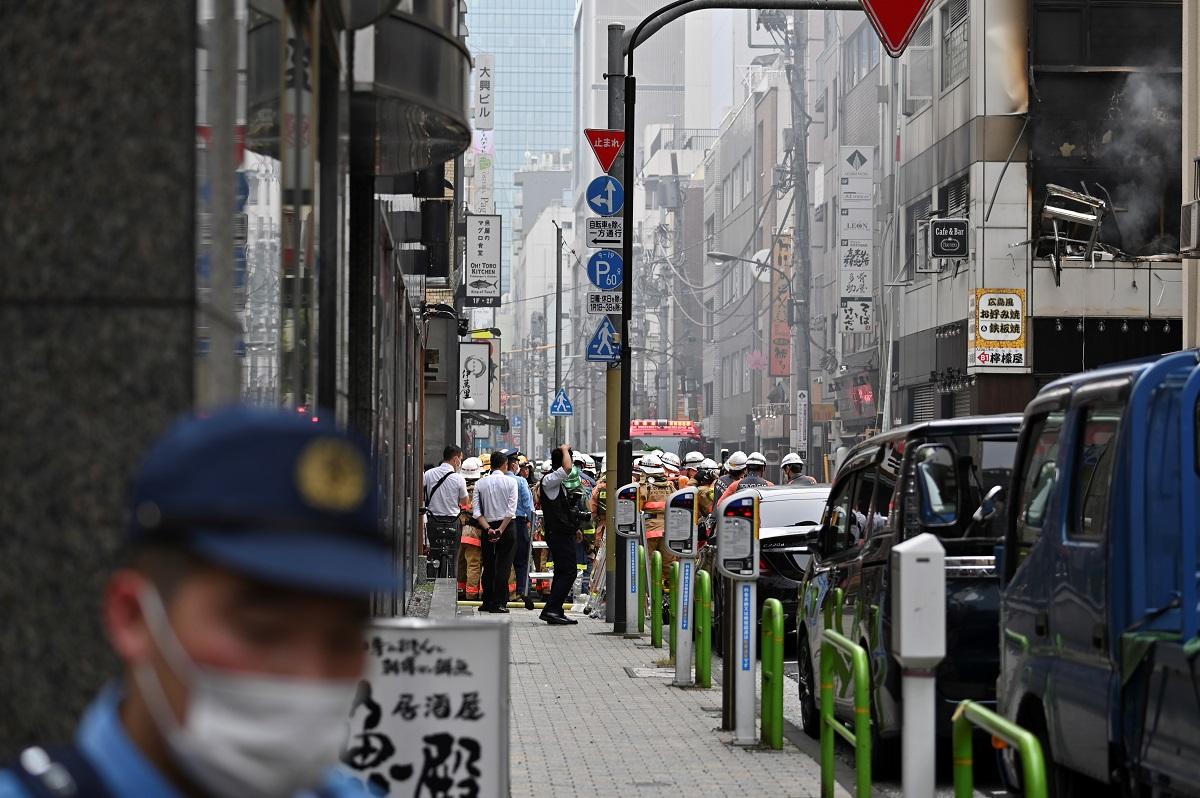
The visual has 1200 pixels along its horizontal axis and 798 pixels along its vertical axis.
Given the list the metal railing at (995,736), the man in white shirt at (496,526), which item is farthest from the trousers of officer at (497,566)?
the metal railing at (995,736)

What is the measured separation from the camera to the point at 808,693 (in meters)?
12.8

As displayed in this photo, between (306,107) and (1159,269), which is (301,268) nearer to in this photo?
(306,107)

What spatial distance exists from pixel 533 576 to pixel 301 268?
62.6 ft

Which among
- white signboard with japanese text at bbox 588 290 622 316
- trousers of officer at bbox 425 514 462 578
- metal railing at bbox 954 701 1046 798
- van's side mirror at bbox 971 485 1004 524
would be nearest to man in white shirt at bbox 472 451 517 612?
trousers of officer at bbox 425 514 462 578

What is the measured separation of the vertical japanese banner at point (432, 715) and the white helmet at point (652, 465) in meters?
16.3

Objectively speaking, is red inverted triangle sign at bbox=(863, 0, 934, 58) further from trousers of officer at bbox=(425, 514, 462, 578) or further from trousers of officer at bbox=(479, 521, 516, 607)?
trousers of officer at bbox=(425, 514, 462, 578)

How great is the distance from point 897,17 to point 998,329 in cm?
2302

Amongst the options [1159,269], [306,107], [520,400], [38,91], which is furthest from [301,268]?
[520,400]

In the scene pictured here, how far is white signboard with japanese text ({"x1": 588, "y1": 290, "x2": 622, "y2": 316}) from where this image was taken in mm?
21000

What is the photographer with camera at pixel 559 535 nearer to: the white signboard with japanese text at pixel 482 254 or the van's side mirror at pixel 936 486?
the van's side mirror at pixel 936 486

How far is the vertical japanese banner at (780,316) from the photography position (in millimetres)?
70062

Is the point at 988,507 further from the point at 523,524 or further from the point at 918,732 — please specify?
the point at 523,524

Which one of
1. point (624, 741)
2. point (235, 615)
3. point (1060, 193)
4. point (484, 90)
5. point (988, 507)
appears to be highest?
point (484, 90)

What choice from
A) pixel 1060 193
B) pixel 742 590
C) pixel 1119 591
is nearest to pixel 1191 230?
pixel 742 590
